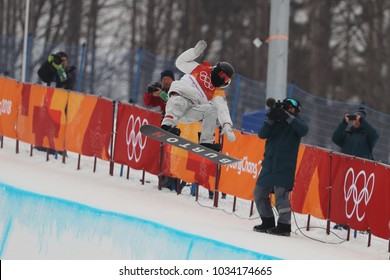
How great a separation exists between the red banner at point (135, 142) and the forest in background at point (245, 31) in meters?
24.9

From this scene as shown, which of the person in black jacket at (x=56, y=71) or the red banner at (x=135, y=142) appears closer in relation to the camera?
the red banner at (x=135, y=142)

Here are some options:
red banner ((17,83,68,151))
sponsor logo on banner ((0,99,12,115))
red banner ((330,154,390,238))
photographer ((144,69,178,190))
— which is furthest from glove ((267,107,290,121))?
sponsor logo on banner ((0,99,12,115))

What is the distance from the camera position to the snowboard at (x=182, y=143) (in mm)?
12023

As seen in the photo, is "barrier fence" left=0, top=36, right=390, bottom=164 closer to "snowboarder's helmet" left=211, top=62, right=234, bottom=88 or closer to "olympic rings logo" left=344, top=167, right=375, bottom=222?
"olympic rings logo" left=344, top=167, right=375, bottom=222

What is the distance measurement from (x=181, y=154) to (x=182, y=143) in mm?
1525

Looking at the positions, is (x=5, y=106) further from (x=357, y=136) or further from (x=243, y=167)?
(x=357, y=136)

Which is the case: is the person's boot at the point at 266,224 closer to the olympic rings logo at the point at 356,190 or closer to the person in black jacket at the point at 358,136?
the olympic rings logo at the point at 356,190

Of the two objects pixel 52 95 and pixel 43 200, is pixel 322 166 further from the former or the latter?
pixel 52 95

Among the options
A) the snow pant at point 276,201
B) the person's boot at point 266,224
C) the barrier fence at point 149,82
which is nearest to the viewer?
the snow pant at point 276,201

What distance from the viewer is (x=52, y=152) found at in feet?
53.3

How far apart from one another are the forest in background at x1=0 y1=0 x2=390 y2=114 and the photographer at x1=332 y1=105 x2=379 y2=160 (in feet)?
87.2

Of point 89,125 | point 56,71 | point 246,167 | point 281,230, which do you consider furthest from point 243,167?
point 56,71

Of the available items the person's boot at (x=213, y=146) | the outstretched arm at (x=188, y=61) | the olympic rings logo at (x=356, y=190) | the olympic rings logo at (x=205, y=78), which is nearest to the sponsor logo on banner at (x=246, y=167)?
the person's boot at (x=213, y=146)
